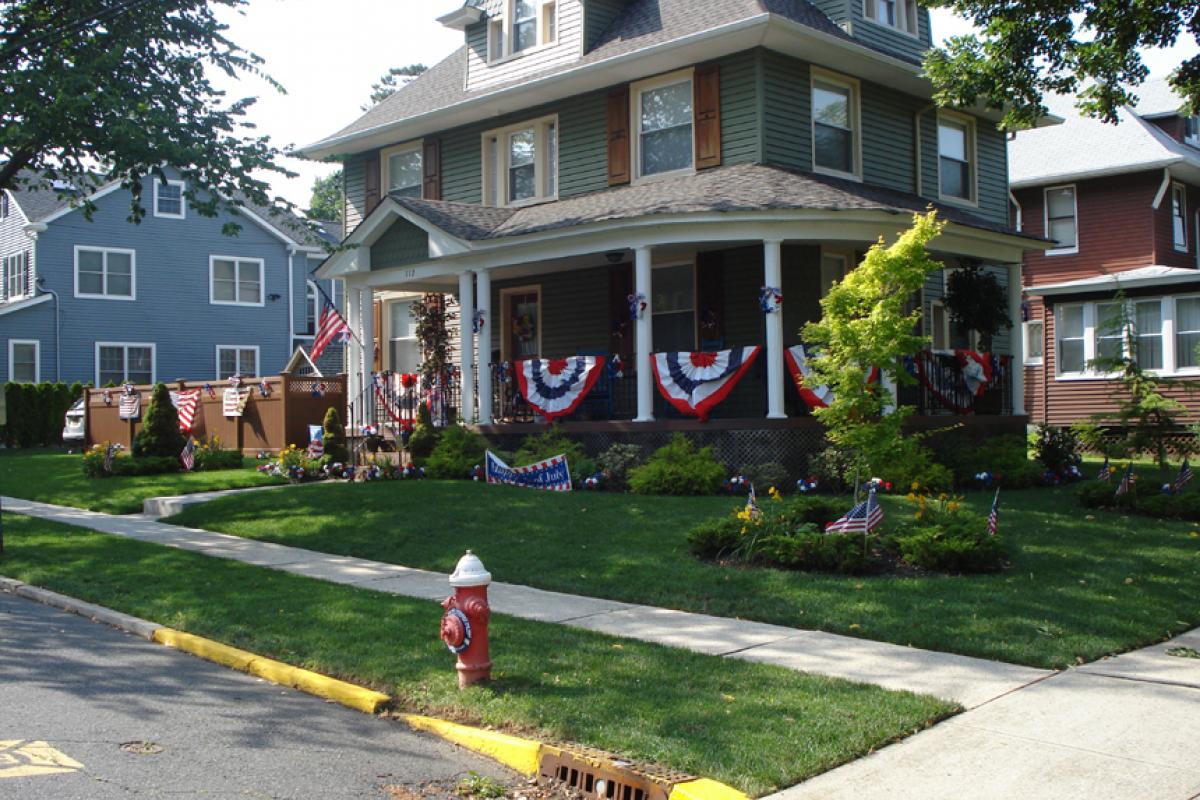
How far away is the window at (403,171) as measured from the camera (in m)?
23.4

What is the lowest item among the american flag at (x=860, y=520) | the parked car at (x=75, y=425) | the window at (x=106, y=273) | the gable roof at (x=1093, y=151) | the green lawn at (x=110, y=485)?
the green lawn at (x=110, y=485)

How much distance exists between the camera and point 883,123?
20.0 metres

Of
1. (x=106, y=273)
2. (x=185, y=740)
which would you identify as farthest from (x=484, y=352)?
(x=106, y=273)

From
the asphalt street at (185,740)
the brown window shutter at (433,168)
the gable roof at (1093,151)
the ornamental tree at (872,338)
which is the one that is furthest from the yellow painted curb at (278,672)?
the gable roof at (1093,151)

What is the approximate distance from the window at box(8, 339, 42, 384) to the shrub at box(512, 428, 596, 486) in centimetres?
2343

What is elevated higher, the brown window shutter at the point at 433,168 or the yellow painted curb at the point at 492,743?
the brown window shutter at the point at 433,168

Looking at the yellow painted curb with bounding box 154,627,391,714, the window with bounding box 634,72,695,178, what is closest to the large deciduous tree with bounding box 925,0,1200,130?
the window with bounding box 634,72,695,178

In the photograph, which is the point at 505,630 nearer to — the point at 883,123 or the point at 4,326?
the point at 883,123

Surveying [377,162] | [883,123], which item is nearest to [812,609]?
[883,123]

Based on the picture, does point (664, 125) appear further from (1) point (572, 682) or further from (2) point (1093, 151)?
(2) point (1093, 151)

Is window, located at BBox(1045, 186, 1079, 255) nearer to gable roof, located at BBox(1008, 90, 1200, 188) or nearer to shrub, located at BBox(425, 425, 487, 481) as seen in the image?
gable roof, located at BBox(1008, 90, 1200, 188)

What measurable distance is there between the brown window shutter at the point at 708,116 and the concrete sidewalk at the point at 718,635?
375 inches

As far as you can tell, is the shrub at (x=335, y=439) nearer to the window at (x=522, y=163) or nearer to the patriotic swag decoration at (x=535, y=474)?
the patriotic swag decoration at (x=535, y=474)

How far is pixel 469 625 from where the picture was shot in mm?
6676
